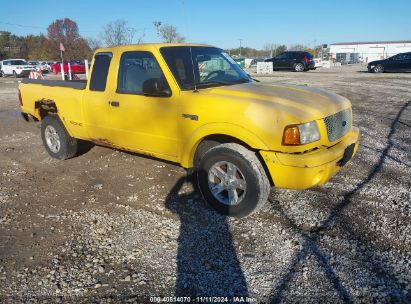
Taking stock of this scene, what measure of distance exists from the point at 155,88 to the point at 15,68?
1268 inches

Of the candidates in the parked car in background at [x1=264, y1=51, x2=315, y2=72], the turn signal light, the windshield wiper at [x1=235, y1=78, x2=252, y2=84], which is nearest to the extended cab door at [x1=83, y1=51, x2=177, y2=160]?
the windshield wiper at [x1=235, y1=78, x2=252, y2=84]

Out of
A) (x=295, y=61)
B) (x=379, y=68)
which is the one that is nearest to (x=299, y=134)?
(x=295, y=61)

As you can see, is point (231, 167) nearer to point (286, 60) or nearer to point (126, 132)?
point (126, 132)

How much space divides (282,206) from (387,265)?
4.47ft

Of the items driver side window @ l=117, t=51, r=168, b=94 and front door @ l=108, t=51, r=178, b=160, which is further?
driver side window @ l=117, t=51, r=168, b=94

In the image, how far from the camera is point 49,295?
9.14 feet

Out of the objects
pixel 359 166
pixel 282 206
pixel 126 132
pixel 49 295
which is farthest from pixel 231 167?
pixel 359 166

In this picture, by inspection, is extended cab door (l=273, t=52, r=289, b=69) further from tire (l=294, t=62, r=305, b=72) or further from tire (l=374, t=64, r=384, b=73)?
tire (l=374, t=64, r=384, b=73)

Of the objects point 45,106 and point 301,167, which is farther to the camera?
point 45,106

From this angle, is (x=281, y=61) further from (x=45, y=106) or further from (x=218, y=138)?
(x=218, y=138)

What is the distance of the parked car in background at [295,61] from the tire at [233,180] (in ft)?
86.2

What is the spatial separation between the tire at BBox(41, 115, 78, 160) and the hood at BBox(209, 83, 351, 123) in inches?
120

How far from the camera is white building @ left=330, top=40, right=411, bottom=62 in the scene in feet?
261

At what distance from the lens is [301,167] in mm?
3475
